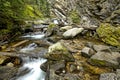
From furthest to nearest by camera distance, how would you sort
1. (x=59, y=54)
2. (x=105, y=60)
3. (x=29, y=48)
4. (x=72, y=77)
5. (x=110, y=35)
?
1. (x=110, y=35)
2. (x=29, y=48)
3. (x=59, y=54)
4. (x=105, y=60)
5. (x=72, y=77)

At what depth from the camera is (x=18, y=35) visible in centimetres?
1497

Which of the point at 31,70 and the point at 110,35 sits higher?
the point at 110,35

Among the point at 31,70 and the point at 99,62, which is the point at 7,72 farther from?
the point at 99,62

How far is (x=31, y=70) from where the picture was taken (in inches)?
315

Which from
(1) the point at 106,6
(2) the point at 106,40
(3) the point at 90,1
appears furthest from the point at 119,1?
(2) the point at 106,40

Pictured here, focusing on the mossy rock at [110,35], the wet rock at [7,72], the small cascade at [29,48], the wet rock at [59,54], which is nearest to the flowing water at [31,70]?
the wet rock at [7,72]

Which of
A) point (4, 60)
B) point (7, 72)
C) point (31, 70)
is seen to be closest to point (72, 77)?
point (31, 70)

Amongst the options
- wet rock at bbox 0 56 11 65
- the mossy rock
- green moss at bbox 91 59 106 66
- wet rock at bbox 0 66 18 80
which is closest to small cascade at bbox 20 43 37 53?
wet rock at bbox 0 56 11 65

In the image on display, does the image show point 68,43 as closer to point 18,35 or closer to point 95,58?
point 95,58

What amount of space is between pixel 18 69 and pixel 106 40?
6.95m

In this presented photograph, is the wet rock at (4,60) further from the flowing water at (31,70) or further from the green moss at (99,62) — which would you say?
the green moss at (99,62)

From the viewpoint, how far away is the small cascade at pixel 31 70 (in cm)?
731

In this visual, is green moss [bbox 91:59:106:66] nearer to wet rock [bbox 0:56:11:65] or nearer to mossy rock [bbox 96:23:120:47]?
mossy rock [bbox 96:23:120:47]

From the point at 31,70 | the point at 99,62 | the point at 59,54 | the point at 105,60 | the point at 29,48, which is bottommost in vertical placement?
the point at 31,70
